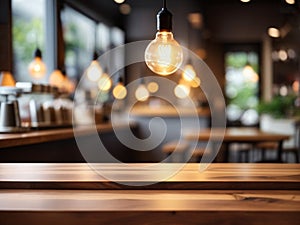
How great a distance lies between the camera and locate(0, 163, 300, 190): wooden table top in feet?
Result: 5.91

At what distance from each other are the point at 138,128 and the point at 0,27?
14.0ft

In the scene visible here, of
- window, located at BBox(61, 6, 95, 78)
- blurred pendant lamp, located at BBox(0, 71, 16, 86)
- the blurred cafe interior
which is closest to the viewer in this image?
the blurred cafe interior

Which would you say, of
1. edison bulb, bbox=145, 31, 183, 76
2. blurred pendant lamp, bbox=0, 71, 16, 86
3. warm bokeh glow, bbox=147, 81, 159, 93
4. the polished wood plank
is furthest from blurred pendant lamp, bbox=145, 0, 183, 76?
warm bokeh glow, bbox=147, 81, 159, 93

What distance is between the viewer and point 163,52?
218 cm

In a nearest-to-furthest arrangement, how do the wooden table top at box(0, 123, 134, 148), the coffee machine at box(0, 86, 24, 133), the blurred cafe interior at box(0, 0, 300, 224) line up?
the blurred cafe interior at box(0, 0, 300, 224), the wooden table top at box(0, 123, 134, 148), the coffee machine at box(0, 86, 24, 133)

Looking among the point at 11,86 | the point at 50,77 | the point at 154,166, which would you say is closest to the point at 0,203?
the point at 154,166

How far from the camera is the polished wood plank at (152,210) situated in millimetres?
1523

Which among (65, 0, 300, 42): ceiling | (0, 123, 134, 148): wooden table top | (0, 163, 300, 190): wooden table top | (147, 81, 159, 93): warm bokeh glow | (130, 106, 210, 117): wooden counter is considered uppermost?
(65, 0, 300, 42): ceiling

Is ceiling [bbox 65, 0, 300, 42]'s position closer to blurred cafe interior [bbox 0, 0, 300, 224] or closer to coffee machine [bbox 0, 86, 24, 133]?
blurred cafe interior [bbox 0, 0, 300, 224]

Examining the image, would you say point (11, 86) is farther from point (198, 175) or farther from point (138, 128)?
point (138, 128)

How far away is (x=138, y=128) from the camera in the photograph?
8.06 meters

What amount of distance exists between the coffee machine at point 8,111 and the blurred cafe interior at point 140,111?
1 cm

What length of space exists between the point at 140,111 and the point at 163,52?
5985mm

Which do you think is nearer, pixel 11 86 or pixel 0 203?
pixel 0 203
